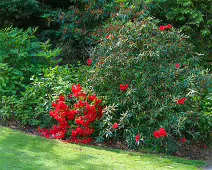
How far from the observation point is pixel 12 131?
25.6ft

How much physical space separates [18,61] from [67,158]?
14.8 ft

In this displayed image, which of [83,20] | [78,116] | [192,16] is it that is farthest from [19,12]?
[78,116]

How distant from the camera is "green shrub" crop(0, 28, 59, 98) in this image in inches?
369

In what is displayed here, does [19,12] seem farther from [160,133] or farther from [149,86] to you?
[160,133]

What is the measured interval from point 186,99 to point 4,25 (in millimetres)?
8379

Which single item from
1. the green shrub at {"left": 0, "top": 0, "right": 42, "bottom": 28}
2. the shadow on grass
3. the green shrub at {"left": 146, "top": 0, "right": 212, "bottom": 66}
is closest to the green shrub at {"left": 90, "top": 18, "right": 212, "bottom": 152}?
the shadow on grass

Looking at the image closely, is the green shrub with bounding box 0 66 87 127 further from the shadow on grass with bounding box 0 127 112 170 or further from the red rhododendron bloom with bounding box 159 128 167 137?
the red rhododendron bloom with bounding box 159 128 167 137

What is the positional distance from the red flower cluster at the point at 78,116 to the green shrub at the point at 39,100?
424mm

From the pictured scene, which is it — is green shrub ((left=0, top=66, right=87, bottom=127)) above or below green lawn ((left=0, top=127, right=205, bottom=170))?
above

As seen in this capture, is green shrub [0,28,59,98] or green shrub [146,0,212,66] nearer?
green shrub [0,28,59,98]

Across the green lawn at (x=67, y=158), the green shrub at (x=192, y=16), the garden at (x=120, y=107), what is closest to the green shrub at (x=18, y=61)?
the garden at (x=120, y=107)

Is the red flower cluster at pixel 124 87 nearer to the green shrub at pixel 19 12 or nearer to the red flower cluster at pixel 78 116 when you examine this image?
the red flower cluster at pixel 78 116

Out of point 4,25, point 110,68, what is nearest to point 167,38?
point 110,68

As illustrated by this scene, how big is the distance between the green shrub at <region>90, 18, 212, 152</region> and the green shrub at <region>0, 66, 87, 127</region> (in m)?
0.88
